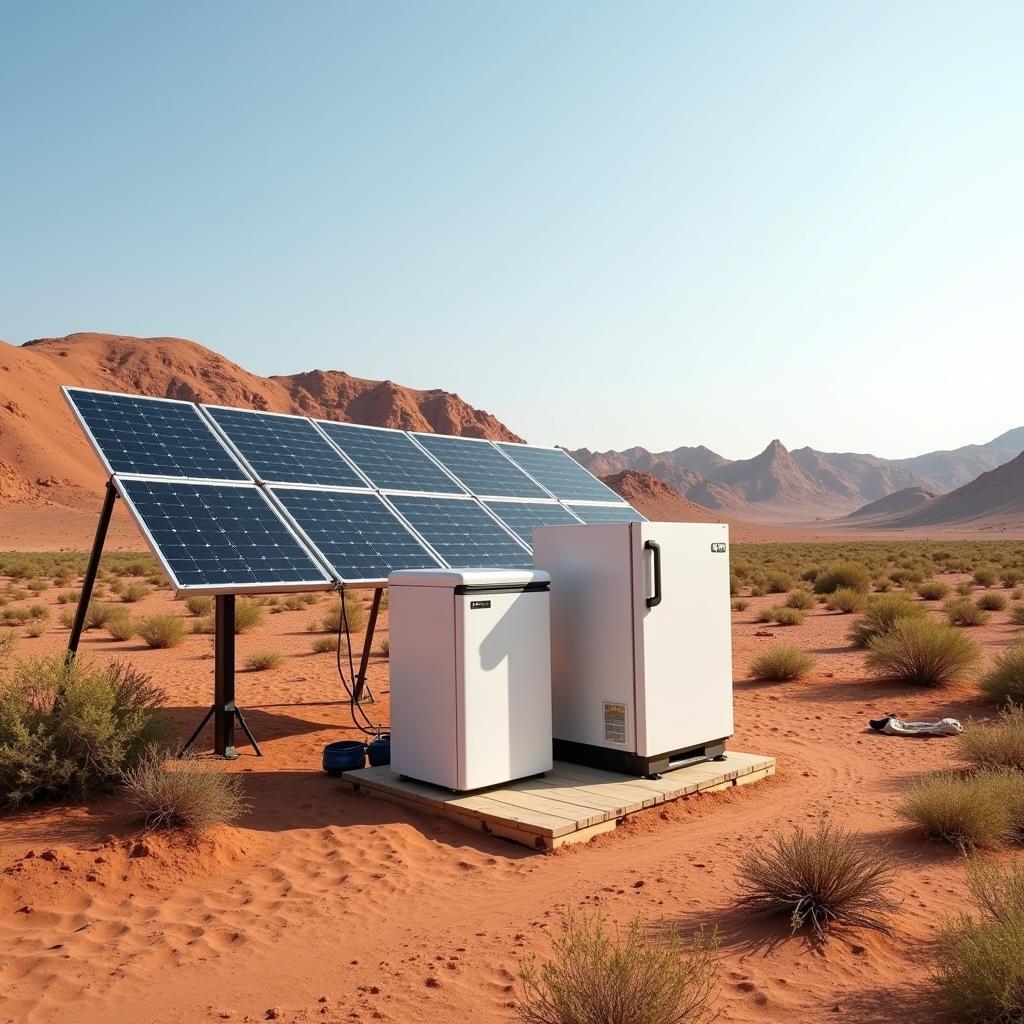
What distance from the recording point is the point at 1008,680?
12297mm

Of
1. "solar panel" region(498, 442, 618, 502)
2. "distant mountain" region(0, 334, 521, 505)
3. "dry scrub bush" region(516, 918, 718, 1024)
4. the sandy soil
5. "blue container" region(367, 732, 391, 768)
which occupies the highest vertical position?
"distant mountain" region(0, 334, 521, 505)

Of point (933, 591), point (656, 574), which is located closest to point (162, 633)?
point (656, 574)

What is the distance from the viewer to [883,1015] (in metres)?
4.40

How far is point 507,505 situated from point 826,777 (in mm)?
5825

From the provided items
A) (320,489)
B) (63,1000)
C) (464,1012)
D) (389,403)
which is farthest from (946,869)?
(389,403)

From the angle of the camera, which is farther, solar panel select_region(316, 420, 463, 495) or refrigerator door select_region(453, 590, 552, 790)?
solar panel select_region(316, 420, 463, 495)

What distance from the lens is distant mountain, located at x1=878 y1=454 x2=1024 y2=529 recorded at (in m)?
144

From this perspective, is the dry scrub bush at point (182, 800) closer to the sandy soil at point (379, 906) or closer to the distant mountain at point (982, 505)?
the sandy soil at point (379, 906)

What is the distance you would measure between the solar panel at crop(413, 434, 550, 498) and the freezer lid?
17.0 feet

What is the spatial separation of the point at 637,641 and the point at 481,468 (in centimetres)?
690

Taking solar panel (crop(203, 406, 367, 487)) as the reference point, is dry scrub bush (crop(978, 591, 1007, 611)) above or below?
below

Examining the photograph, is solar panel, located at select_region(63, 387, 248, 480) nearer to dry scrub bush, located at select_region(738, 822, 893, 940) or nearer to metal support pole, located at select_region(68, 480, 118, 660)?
metal support pole, located at select_region(68, 480, 118, 660)

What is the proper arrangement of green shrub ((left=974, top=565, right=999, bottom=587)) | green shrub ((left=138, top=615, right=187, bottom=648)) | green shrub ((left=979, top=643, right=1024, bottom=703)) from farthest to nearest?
1. green shrub ((left=974, top=565, right=999, bottom=587))
2. green shrub ((left=138, top=615, right=187, bottom=648))
3. green shrub ((left=979, top=643, right=1024, bottom=703))

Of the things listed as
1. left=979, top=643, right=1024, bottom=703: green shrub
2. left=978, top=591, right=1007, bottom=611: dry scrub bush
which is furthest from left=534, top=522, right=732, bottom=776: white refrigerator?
left=978, top=591, right=1007, bottom=611: dry scrub bush
